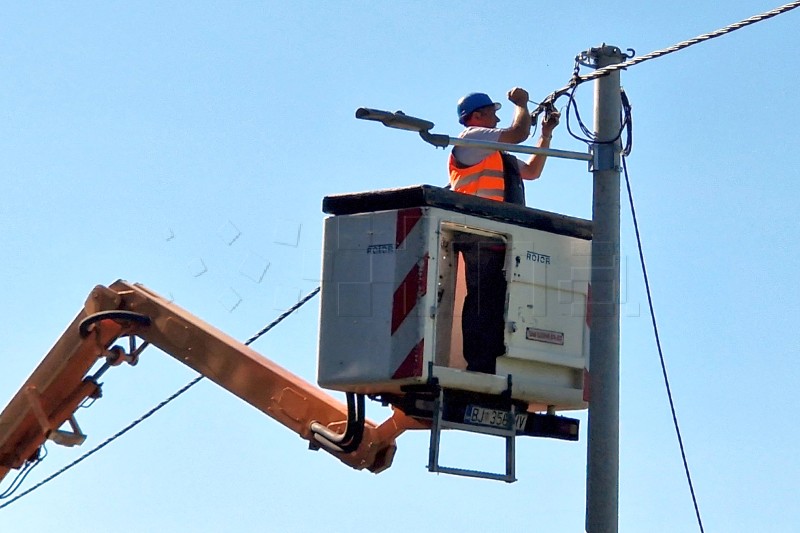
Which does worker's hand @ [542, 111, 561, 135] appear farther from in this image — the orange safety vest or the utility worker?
the orange safety vest

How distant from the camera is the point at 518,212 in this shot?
8.35 meters

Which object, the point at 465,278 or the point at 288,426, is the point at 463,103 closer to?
the point at 465,278

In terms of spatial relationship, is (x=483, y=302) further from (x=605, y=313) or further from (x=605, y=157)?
(x=605, y=157)

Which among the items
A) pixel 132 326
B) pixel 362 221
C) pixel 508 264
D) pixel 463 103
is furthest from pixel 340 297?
pixel 132 326

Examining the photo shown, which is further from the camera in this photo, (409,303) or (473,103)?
(473,103)

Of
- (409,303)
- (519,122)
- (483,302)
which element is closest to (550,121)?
(519,122)

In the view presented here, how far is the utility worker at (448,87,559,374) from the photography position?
328 inches

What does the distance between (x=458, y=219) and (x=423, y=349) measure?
77 cm

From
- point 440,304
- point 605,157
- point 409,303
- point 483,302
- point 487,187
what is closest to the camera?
point 409,303

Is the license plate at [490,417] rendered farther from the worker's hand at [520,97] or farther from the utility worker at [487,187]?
the worker's hand at [520,97]

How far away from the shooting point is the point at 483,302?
844 centimetres

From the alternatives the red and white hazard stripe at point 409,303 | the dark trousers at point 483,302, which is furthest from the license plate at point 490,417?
the red and white hazard stripe at point 409,303

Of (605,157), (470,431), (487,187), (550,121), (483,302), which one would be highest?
(550,121)

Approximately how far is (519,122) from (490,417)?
1.77 m
